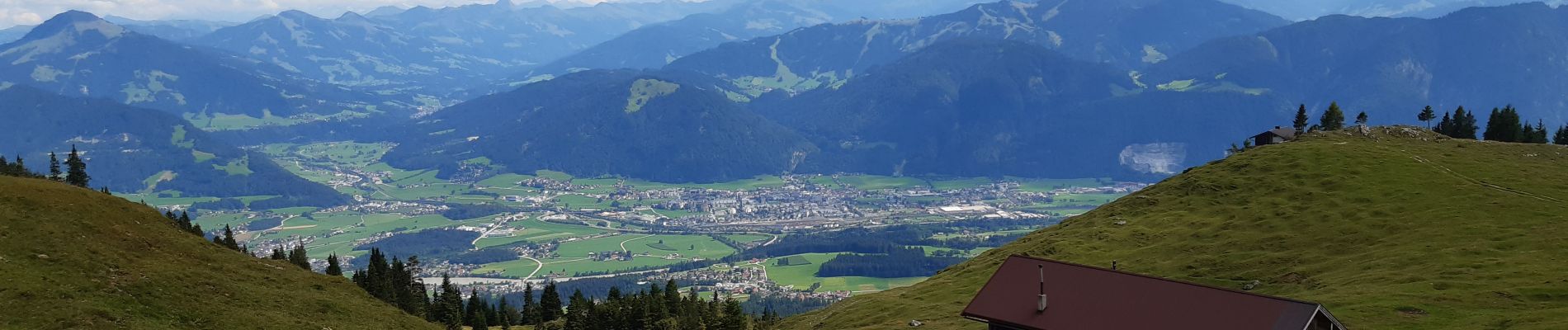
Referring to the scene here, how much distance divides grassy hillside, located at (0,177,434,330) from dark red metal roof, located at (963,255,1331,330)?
1992 inches

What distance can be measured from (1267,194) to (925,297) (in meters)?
39.3

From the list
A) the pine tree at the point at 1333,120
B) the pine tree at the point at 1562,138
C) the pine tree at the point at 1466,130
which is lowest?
the pine tree at the point at 1562,138

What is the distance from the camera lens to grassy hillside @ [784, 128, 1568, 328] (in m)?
62.0

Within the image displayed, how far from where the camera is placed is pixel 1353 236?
84562 millimetres

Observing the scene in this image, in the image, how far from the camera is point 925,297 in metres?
101

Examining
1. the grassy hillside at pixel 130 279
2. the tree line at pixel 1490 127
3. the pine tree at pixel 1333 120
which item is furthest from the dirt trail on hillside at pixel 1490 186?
the grassy hillside at pixel 130 279

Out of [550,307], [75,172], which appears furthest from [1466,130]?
[75,172]

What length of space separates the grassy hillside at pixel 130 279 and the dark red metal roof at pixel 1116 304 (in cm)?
5061

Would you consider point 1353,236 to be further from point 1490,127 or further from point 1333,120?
point 1490,127

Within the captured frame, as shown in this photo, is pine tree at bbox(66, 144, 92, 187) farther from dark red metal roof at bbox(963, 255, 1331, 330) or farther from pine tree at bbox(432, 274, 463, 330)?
dark red metal roof at bbox(963, 255, 1331, 330)

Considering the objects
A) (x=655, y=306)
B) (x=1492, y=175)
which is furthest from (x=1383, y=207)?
(x=655, y=306)

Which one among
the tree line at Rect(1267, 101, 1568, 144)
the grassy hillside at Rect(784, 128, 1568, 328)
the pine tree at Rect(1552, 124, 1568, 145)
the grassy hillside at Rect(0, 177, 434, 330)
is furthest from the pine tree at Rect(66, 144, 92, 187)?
the pine tree at Rect(1552, 124, 1568, 145)

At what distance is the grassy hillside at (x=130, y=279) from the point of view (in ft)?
196

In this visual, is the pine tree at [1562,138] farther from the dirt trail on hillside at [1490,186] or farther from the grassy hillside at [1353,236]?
the dirt trail on hillside at [1490,186]
